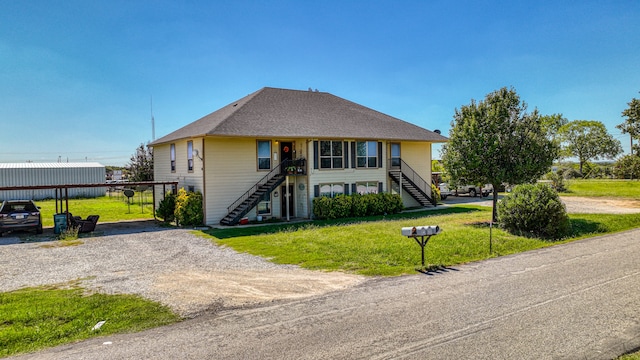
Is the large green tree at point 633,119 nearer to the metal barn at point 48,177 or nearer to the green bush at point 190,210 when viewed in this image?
the green bush at point 190,210

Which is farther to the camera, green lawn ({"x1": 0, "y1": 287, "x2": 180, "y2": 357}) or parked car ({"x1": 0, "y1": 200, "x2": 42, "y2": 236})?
parked car ({"x1": 0, "y1": 200, "x2": 42, "y2": 236})

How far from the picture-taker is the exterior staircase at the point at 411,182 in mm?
26391

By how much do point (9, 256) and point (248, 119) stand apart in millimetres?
12460

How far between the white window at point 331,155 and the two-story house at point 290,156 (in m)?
0.06

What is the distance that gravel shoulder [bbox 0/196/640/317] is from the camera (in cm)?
880

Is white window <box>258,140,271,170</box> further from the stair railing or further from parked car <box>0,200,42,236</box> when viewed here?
parked car <box>0,200,42,236</box>

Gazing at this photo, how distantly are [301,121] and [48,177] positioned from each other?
33434mm

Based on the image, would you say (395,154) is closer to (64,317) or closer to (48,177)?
(64,317)

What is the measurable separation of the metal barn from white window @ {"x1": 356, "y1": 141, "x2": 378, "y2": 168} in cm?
3013

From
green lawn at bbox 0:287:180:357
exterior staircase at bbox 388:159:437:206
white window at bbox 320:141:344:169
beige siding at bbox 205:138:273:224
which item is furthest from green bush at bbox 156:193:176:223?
exterior staircase at bbox 388:159:437:206

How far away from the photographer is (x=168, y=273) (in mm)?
11023

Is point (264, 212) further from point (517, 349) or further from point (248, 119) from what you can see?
point (517, 349)

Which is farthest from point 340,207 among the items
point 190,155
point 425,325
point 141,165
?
point 141,165

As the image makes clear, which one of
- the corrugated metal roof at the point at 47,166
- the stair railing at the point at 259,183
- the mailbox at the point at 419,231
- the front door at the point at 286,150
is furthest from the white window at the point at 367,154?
the corrugated metal roof at the point at 47,166
